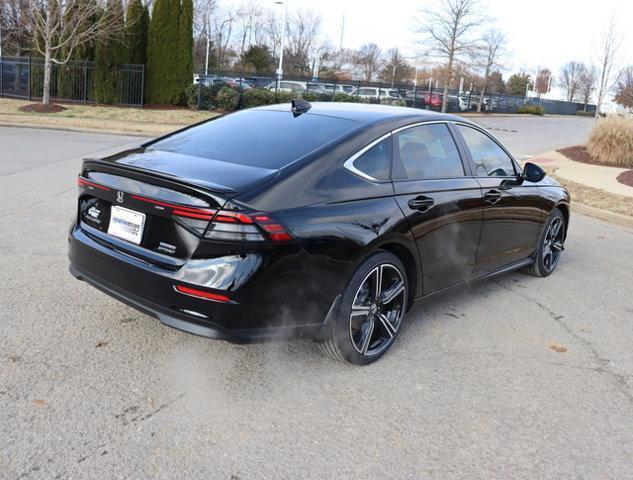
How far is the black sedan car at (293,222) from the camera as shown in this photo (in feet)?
10.0

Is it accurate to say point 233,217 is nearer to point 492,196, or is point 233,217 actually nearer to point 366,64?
point 492,196

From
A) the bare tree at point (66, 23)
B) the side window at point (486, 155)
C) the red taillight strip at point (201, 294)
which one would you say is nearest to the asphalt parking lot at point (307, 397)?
the red taillight strip at point (201, 294)

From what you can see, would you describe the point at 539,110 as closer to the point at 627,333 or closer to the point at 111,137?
the point at 111,137


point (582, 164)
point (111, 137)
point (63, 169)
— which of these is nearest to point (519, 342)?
point (63, 169)

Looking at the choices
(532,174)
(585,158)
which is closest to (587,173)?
(585,158)

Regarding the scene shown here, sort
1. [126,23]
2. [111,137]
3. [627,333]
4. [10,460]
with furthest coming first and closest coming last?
[126,23]
[111,137]
[627,333]
[10,460]

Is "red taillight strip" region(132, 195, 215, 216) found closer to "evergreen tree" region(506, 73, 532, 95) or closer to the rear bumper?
the rear bumper

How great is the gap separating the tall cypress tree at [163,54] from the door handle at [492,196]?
22.6 m

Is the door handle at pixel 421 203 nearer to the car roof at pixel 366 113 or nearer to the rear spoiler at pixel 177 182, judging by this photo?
the car roof at pixel 366 113

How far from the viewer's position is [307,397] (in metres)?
3.33

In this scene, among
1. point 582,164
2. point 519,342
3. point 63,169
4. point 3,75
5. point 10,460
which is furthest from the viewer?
point 3,75

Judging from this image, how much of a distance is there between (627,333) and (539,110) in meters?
56.5

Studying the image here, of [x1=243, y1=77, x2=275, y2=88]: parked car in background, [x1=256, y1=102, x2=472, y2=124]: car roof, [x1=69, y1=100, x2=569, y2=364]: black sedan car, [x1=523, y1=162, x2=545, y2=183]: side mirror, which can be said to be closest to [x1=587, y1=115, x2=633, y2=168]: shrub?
[x1=523, y1=162, x2=545, y2=183]: side mirror

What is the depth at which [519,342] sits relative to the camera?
14.1ft
